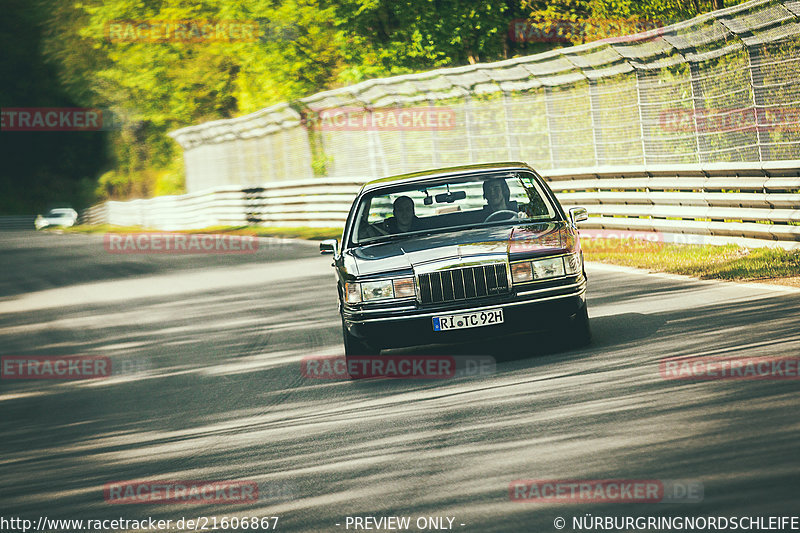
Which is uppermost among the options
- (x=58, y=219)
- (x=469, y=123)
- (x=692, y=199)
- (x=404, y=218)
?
(x=58, y=219)

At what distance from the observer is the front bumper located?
830cm

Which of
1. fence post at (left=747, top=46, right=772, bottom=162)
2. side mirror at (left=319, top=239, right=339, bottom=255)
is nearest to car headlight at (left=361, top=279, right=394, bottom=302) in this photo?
side mirror at (left=319, top=239, right=339, bottom=255)

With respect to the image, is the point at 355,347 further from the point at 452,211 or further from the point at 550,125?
the point at 550,125

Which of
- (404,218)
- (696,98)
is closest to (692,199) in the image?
(696,98)

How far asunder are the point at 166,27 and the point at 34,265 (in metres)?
30.4

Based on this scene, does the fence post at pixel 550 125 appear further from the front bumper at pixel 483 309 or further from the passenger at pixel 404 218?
the front bumper at pixel 483 309

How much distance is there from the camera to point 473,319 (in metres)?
8.28

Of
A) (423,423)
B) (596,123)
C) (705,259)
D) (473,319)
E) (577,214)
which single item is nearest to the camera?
(423,423)

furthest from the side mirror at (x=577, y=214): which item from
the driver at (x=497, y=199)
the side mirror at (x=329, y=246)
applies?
the side mirror at (x=329, y=246)

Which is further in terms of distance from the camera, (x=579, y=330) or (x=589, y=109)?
(x=589, y=109)

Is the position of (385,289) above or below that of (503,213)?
below

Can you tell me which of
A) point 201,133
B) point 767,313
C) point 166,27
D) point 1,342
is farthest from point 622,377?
point 166,27

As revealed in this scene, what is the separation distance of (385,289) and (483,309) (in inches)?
30.1

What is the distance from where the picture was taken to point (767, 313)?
930cm
